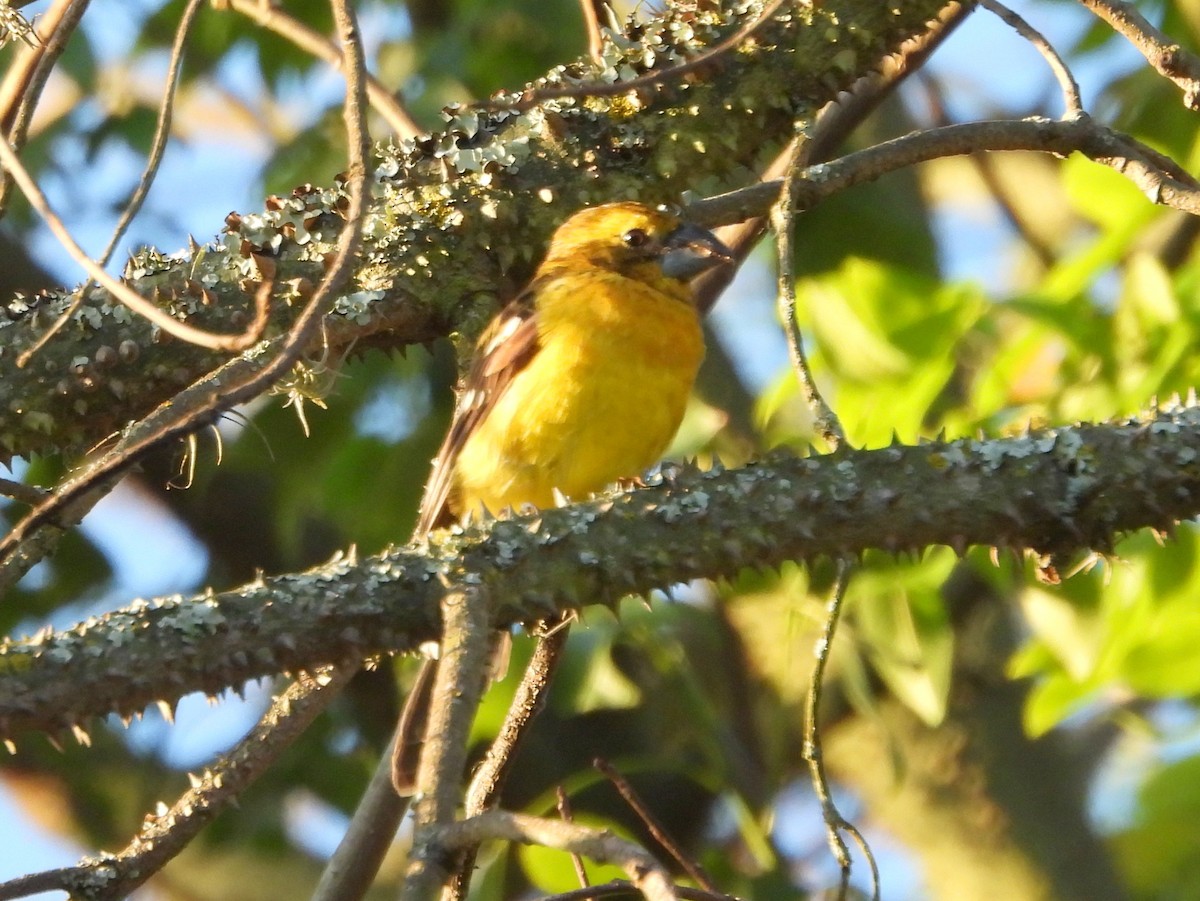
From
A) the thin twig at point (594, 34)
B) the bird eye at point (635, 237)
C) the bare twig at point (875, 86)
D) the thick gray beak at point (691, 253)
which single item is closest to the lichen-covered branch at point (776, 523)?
the thin twig at point (594, 34)

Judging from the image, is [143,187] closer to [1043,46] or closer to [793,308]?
[793,308]

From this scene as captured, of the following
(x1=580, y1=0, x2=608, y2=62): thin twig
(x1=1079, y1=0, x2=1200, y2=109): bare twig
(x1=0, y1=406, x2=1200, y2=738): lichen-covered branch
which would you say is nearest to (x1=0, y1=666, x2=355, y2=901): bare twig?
(x1=0, y1=406, x2=1200, y2=738): lichen-covered branch

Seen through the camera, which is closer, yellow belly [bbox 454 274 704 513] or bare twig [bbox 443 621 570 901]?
bare twig [bbox 443 621 570 901]

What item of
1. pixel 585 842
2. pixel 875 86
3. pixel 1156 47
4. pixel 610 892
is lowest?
pixel 585 842

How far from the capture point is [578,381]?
15.5 feet

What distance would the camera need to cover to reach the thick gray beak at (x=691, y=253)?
489cm

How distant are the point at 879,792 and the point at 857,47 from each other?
520 centimetres

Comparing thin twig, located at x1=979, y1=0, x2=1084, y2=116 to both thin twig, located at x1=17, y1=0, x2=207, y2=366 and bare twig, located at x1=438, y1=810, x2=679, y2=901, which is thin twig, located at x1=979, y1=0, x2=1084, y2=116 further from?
bare twig, located at x1=438, y1=810, x2=679, y2=901

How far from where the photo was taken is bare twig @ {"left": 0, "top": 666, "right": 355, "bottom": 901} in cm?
302

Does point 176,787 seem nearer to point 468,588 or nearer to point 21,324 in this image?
point 21,324

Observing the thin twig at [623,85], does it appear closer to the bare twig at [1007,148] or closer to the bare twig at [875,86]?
the bare twig at [1007,148]

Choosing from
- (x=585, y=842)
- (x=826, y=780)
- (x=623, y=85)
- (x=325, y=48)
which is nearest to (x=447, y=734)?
(x=585, y=842)

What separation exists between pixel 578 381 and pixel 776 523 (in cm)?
178

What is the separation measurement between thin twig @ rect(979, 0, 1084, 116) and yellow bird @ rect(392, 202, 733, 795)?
39.3 inches
